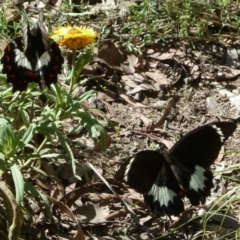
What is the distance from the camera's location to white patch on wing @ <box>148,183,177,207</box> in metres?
3.72

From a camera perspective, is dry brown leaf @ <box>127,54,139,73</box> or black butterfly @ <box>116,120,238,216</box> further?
dry brown leaf @ <box>127,54,139,73</box>

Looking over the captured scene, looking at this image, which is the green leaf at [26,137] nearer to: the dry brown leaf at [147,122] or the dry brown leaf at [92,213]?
the dry brown leaf at [92,213]

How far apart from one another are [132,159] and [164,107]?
127 centimetres

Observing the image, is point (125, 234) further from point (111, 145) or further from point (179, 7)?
point (179, 7)

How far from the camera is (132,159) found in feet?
11.9

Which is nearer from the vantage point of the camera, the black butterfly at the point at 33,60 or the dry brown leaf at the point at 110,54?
the black butterfly at the point at 33,60

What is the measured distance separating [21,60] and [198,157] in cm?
108

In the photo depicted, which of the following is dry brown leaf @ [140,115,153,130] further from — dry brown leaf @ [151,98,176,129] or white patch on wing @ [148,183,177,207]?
white patch on wing @ [148,183,177,207]

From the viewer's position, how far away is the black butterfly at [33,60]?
3.47 m

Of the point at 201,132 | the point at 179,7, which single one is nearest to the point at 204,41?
the point at 179,7

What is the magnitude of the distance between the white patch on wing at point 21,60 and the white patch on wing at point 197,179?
1050 mm

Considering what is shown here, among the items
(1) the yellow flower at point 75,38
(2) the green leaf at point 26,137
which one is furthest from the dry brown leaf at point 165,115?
(2) the green leaf at point 26,137

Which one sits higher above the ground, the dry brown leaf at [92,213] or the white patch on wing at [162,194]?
the white patch on wing at [162,194]

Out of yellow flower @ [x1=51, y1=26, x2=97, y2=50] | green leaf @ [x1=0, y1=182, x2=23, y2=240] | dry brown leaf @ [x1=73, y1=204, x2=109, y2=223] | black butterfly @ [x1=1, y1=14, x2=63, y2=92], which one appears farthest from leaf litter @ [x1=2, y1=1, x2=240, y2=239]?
black butterfly @ [x1=1, y1=14, x2=63, y2=92]
